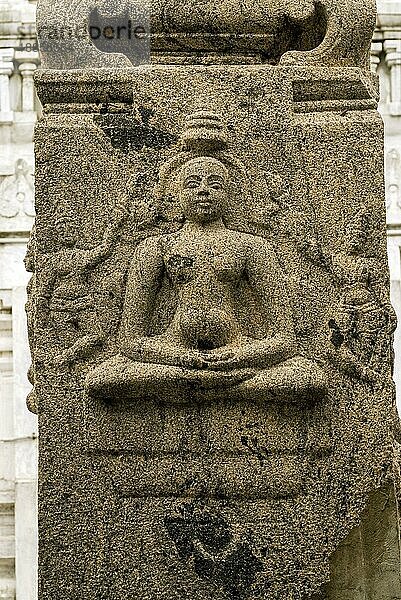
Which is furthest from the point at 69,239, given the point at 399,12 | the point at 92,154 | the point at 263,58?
the point at 399,12

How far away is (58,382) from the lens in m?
4.73

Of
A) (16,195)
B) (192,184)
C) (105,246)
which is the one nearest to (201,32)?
(192,184)

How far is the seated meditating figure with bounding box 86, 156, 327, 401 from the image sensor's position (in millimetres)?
4637

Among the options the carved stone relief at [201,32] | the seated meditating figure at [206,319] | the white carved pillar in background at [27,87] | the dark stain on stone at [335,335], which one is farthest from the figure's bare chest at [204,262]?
the white carved pillar in background at [27,87]

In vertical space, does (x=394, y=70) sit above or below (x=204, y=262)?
above

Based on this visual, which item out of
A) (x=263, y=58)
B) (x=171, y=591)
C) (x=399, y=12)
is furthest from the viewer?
(x=399, y=12)

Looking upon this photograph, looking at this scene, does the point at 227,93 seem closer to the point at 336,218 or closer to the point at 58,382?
the point at 336,218

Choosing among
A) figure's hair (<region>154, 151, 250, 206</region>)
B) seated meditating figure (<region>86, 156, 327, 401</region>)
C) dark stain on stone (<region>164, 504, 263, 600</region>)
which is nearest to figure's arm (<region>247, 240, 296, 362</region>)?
seated meditating figure (<region>86, 156, 327, 401</region>)

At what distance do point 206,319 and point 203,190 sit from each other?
0.46 meters

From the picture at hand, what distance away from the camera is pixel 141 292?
4.75 metres

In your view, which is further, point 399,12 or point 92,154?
point 399,12

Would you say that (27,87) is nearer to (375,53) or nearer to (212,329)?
(375,53)

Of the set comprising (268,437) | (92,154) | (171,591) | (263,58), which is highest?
(263,58)

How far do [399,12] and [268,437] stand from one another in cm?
403
